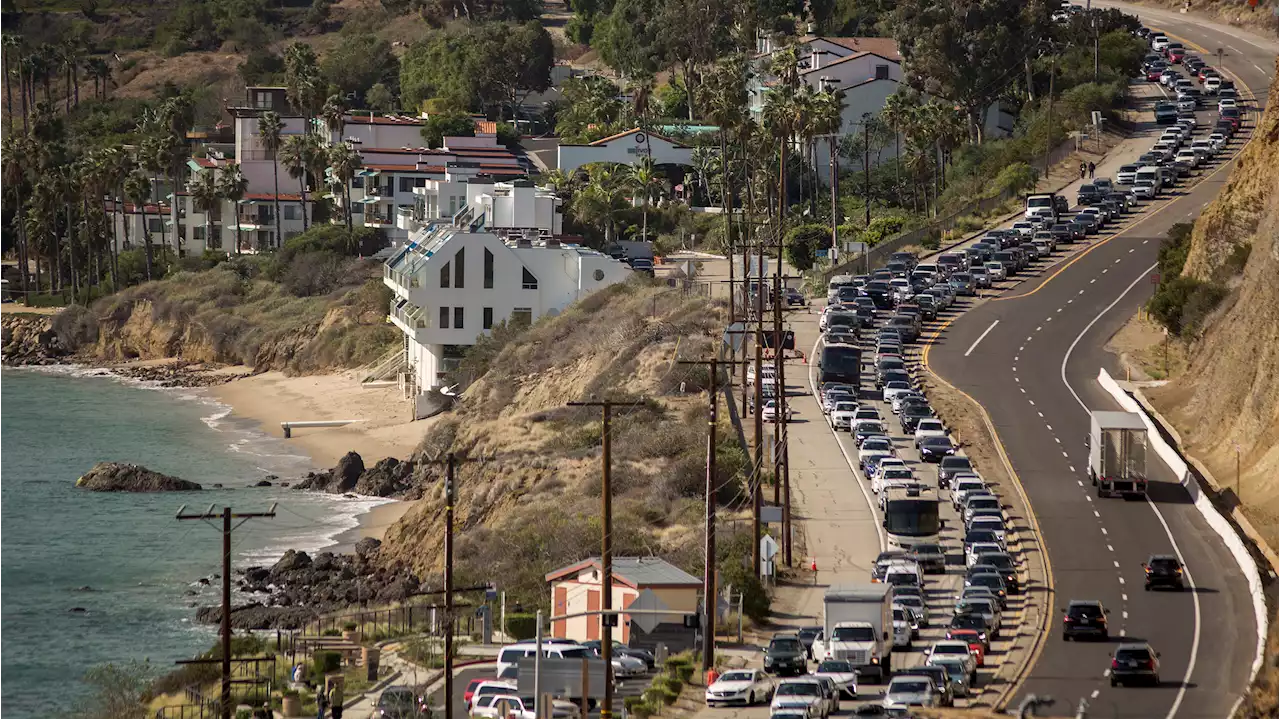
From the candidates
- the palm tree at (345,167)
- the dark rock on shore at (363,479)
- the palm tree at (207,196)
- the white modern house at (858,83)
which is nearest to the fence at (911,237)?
the white modern house at (858,83)

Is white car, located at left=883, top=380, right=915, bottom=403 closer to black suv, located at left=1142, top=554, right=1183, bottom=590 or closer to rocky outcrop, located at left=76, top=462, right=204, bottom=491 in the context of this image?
black suv, located at left=1142, top=554, right=1183, bottom=590

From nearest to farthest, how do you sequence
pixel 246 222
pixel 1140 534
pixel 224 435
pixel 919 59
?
pixel 1140 534
pixel 224 435
pixel 919 59
pixel 246 222

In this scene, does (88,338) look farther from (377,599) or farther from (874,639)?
(874,639)

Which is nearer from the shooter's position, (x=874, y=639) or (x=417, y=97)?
(x=874, y=639)

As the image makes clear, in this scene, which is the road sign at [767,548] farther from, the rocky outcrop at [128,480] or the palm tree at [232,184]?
the palm tree at [232,184]

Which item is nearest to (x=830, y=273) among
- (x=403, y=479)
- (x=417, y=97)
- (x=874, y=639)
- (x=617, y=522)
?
(x=403, y=479)

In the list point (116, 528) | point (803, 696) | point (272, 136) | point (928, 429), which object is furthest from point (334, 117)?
point (803, 696)
